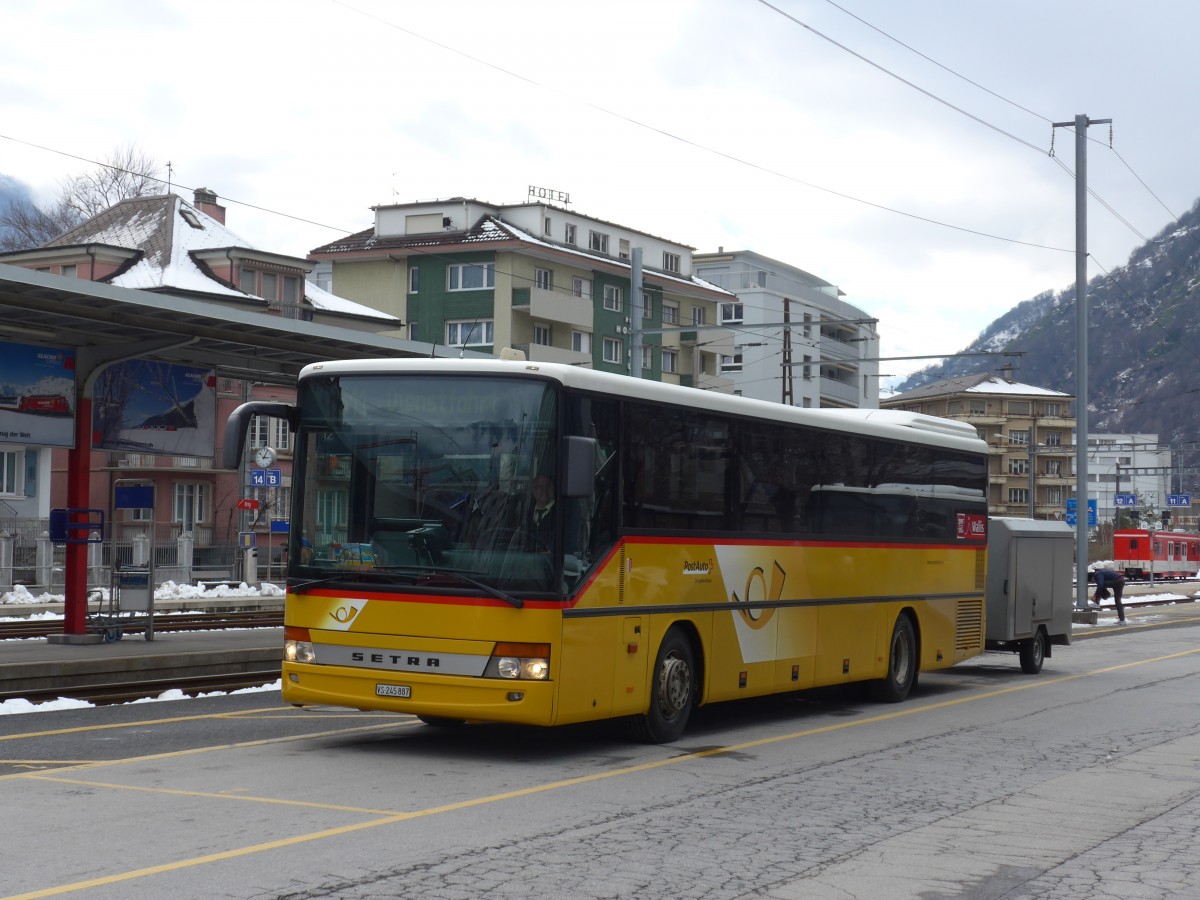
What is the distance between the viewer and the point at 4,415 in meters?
18.9

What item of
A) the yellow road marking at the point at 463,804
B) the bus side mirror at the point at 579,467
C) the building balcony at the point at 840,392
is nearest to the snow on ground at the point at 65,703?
the yellow road marking at the point at 463,804

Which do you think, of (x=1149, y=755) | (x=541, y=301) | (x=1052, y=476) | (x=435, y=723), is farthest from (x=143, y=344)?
(x=1052, y=476)

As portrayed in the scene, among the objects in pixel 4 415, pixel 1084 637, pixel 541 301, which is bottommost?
pixel 1084 637

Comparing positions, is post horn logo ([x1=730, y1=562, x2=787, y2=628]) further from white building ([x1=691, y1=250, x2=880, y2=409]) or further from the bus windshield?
white building ([x1=691, y1=250, x2=880, y2=409])

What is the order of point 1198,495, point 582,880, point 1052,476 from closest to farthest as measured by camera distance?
point 582,880, point 1052,476, point 1198,495

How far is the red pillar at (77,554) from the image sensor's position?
20.2 m

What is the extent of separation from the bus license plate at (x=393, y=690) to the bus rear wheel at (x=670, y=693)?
→ 83.5 inches

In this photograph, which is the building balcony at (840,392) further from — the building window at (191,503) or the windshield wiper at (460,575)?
the windshield wiper at (460,575)

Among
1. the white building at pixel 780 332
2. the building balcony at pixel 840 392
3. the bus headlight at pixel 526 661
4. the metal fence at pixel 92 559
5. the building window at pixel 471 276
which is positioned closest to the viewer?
the bus headlight at pixel 526 661

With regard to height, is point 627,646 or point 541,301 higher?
point 541,301

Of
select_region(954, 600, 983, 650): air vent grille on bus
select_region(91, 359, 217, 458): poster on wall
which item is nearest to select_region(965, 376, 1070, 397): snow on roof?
select_region(954, 600, 983, 650): air vent grille on bus

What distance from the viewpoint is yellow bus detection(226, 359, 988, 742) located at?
11.2 m

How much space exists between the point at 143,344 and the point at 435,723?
790 centimetres

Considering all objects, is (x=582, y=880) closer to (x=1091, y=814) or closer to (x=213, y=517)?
(x=1091, y=814)
